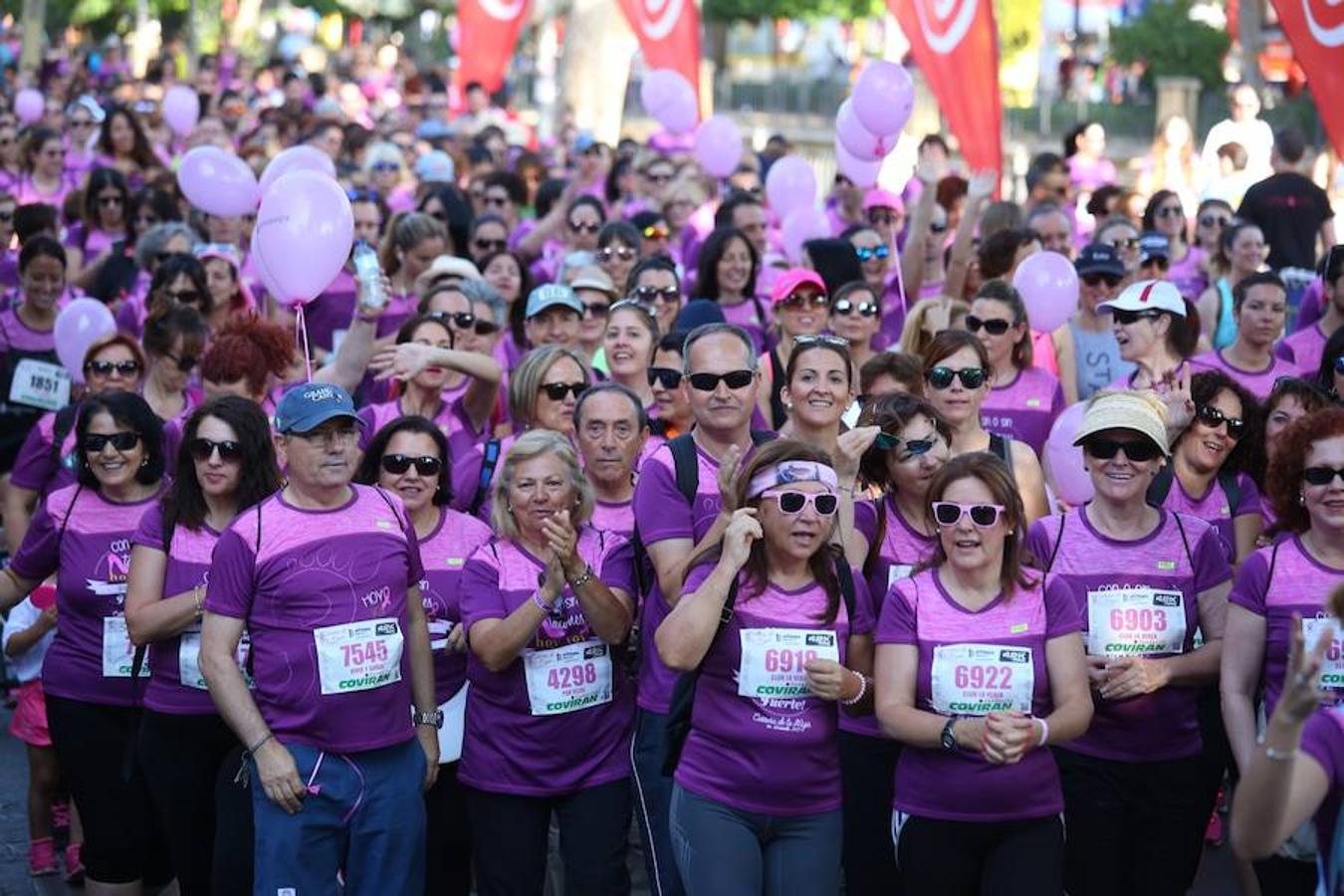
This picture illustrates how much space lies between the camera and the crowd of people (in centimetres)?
555

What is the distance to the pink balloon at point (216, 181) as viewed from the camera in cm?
1109

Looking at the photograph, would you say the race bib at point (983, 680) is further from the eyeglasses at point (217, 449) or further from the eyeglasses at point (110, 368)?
the eyeglasses at point (110, 368)

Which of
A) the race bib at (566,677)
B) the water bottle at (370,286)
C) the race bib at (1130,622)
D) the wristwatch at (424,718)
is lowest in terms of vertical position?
the wristwatch at (424,718)

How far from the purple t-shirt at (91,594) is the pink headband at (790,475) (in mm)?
2266

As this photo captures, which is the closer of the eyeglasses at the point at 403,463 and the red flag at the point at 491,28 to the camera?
the eyeglasses at the point at 403,463

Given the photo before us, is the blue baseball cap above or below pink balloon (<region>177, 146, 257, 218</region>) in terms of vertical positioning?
below

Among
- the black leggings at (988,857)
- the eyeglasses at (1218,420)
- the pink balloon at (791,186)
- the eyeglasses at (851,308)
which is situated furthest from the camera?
the pink balloon at (791,186)

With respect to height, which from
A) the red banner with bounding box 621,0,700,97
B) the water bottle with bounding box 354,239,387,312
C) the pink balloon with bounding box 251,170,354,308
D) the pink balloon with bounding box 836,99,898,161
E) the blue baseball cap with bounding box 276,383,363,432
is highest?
the red banner with bounding box 621,0,700,97

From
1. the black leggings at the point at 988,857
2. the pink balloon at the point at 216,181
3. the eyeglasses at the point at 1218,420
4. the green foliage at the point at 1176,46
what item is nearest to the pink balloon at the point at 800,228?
the pink balloon at the point at 216,181

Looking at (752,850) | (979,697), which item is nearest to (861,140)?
(979,697)

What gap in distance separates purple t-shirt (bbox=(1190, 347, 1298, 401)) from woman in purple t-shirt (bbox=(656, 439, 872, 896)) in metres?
3.15

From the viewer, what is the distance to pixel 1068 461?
7.31 meters

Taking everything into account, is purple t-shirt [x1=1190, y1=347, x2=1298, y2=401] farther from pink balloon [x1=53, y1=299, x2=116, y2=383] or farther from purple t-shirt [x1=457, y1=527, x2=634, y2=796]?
pink balloon [x1=53, y1=299, x2=116, y2=383]

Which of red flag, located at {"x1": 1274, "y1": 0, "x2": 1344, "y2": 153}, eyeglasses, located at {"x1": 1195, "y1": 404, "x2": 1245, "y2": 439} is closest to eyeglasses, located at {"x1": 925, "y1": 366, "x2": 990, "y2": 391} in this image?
eyeglasses, located at {"x1": 1195, "y1": 404, "x2": 1245, "y2": 439}
